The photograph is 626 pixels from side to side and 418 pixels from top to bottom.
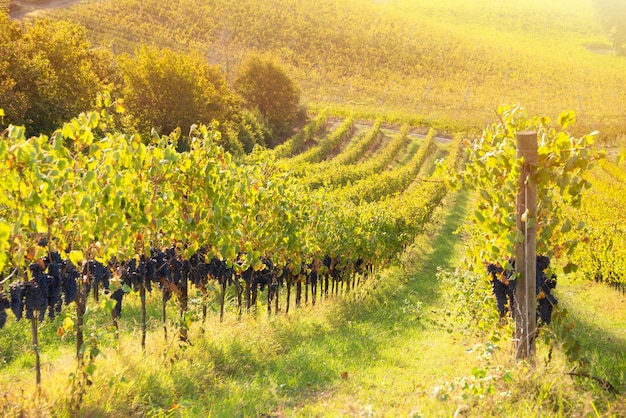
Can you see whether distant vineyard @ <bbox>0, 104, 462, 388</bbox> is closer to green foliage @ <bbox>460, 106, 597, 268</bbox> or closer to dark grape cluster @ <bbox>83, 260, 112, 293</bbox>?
dark grape cluster @ <bbox>83, 260, 112, 293</bbox>

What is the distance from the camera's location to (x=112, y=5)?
218 feet

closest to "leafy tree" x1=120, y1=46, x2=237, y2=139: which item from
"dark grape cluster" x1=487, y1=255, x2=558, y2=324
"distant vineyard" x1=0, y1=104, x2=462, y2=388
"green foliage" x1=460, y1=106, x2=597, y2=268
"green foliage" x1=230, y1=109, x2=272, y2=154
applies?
"green foliage" x1=230, y1=109, x2=272, y2=154

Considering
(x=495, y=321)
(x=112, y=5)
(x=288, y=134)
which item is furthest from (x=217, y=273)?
(x=112, y=5)

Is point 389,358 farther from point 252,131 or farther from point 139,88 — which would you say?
point 252,131

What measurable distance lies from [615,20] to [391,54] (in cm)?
7098

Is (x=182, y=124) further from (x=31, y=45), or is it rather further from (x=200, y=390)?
(x=200, y=390)

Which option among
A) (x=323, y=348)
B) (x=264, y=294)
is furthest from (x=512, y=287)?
(x=264, y=294)

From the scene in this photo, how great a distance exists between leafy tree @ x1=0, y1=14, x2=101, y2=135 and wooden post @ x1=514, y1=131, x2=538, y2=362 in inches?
857

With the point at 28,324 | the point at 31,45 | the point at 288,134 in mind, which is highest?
the point at 31,45

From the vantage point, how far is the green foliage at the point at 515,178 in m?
5.47

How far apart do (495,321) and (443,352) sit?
230cm

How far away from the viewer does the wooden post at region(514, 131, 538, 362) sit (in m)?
5.47

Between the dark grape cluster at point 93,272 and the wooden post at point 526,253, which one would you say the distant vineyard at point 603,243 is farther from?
the dark grape cluster at point 93,272

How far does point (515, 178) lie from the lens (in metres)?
5.74
